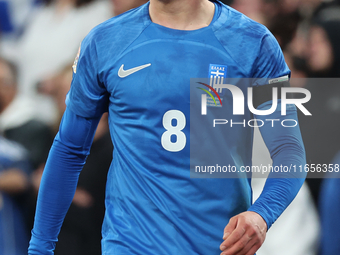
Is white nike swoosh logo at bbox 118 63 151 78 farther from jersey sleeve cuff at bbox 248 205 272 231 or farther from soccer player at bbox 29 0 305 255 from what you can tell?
jersey sleeve cuff at bbox 248 205 272 231

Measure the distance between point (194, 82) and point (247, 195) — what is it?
453 mm

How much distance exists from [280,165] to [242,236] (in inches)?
12.6

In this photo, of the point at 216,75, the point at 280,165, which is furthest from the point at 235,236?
the point at 216,75

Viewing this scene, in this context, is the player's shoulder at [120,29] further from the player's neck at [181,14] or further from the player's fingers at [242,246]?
the player's fingers at [242,246]

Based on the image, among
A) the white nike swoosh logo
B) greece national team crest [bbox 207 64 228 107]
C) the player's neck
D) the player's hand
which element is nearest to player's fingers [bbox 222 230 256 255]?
the player's hand

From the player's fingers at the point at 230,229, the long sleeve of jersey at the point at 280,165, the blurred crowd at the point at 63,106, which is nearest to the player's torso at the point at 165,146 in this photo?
the long sleeve of jersey at the point at 280,165

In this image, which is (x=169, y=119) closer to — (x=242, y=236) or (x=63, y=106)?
(x=242, y=236)

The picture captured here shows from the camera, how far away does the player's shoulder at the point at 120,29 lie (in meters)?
1.61

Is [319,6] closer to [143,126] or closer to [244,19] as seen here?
[244,19]

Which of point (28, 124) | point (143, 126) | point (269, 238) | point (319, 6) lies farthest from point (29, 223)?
point (319, 6)

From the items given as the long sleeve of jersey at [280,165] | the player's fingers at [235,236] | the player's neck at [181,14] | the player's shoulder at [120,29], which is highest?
the player's neck at [181,14]

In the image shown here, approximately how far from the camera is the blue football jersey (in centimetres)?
149

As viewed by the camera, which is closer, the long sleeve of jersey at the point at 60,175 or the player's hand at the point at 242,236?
the player's hand at the point at 242,236

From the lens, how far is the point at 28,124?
3.12m
